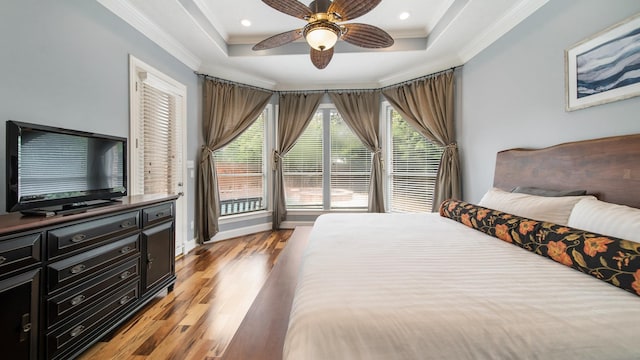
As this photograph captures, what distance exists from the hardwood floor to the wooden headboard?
2691 mm

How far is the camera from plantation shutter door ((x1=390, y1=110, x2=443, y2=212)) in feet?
12.5

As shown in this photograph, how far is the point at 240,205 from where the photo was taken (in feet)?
13.9

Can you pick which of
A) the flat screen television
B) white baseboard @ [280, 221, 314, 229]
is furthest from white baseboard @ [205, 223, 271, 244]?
the flat screen television

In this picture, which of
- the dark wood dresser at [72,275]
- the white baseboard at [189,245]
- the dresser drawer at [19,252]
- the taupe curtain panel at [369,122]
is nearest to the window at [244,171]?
the white baseboard at [189,245]

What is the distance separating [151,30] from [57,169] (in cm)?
192

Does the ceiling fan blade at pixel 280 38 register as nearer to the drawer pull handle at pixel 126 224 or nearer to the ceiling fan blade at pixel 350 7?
the ceiling fan blade at pixel 350 7

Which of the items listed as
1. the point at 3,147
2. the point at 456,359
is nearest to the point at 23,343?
the point at 3,147

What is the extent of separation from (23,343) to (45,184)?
0.85 meters

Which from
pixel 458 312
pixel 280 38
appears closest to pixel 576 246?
pixel 458 312

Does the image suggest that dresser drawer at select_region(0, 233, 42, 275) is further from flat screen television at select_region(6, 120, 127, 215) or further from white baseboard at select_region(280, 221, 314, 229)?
white baseboard at select_region(280, 221, 314, 229)

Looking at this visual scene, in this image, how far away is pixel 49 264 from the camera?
1.28m

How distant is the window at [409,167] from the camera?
12.5 ft

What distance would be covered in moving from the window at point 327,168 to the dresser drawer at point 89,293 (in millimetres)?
2915

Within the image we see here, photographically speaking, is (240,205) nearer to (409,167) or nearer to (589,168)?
(409,167)
